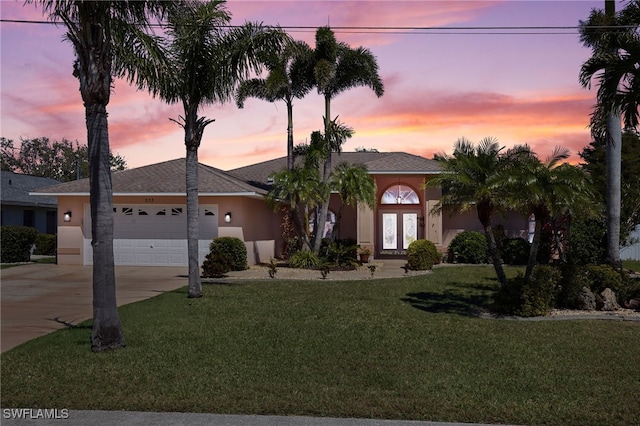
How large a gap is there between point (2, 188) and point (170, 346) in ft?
93.4

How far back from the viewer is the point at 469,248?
25047 millimetres

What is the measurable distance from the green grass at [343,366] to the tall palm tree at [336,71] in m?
11.5

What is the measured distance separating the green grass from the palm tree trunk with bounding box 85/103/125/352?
1.60 feet

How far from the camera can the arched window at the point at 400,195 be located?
2841cm

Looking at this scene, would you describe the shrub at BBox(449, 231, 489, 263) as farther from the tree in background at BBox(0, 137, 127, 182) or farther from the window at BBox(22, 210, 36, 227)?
the tree in background at BBox(0, 137, 127, 182)

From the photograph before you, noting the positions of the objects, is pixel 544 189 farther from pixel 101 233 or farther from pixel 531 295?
pixel 101 233

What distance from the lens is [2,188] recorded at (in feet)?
109

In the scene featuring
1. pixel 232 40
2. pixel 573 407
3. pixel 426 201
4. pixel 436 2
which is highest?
pixel 436 2

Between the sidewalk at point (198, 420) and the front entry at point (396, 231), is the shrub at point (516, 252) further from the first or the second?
the sidewalk at point (198, 420)

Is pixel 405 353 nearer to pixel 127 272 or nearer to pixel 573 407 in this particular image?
pixel 573 407

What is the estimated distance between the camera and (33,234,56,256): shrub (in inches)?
1262

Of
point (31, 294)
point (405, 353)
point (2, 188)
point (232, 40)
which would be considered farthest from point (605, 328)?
point (2, 188)

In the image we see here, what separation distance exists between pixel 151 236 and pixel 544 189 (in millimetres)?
16535

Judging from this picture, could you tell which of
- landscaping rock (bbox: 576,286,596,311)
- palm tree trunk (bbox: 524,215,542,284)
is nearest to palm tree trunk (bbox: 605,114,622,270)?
landscaping rock (bbox: 576,286,596,311)
